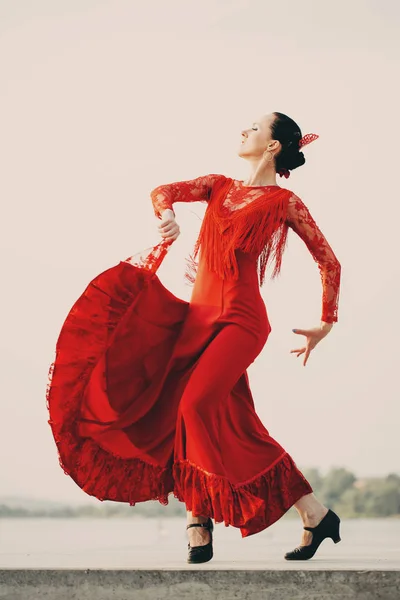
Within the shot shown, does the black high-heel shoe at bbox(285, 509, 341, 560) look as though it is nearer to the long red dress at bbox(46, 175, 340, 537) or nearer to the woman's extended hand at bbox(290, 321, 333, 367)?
the long red dress at bbox(46, 175, 340, 537)

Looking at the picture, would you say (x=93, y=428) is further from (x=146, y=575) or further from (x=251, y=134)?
(x=251, y=134)

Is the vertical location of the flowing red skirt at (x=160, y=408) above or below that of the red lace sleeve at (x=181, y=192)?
below

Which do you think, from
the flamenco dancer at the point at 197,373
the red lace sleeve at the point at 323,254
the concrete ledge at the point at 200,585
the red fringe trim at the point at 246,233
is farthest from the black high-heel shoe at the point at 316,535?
the red fringe trim at the point at 246,233

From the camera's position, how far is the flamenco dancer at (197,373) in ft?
8.49

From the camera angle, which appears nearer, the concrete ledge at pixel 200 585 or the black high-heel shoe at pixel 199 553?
the concrete ledge at pixel 200 585

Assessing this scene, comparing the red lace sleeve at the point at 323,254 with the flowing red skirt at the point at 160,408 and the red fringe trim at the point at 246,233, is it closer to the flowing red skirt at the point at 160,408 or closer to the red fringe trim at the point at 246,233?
the red fringe trim at the point at 246,233

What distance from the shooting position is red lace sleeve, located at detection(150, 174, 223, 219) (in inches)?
107

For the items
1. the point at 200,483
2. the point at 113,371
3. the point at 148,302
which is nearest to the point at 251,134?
the point at 148,302

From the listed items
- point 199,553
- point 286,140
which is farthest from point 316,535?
point 286,140

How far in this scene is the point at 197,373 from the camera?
2.65m

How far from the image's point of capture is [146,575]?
7.38 ft

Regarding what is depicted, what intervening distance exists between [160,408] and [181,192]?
0.62 m

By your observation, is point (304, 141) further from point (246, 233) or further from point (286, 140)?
point (246, 233)

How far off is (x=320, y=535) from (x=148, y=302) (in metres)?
0.80
